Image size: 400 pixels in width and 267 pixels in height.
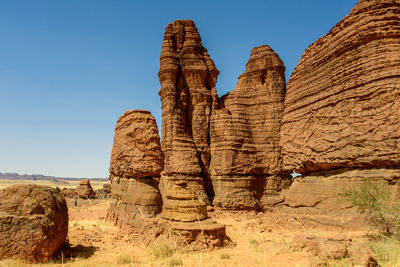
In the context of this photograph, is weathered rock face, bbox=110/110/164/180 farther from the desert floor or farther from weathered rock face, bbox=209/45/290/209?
weathered rock face, bbox=209/45/290/209

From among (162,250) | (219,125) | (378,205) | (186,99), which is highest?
(186,99)

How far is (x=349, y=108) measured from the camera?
11.3 metres

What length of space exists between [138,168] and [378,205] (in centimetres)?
1130

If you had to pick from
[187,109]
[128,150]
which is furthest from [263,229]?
[187,109]

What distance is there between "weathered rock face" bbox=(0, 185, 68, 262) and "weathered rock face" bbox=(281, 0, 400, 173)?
34.7 ft

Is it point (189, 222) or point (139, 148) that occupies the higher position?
point (139, 148)

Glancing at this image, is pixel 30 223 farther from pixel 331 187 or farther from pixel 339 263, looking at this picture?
pixel 331 187

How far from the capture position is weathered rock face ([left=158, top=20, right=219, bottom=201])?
78.1ft

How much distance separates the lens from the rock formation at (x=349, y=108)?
32.8 ft

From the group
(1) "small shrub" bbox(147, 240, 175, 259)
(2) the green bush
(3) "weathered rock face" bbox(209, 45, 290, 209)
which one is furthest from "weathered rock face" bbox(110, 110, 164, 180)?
(2) the green bush

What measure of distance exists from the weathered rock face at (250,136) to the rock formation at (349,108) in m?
9.21

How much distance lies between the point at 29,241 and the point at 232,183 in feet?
54.1

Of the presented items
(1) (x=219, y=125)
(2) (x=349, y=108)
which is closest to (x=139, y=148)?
(1) (x=219, y=125)

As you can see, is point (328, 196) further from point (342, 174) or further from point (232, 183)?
point (232, 183)
